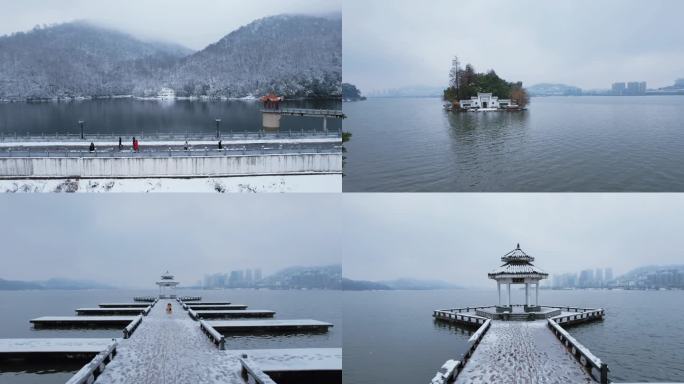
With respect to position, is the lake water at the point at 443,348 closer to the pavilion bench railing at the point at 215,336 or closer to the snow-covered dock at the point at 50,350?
the pavilion bench railing at the point at 215,336

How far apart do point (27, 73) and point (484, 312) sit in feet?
73.0

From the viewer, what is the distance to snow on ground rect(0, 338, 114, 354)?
61.5 feet

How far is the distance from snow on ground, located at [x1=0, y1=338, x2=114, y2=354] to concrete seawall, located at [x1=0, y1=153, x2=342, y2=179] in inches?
201

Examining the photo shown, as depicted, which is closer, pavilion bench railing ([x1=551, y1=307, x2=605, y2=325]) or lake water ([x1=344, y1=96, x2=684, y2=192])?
lake water ([x1=344, y1=96, x2=684, y2=192])

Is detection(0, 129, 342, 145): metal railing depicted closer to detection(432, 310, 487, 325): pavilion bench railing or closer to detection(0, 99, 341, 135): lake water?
detection(0, 99, 341, 135): lake water

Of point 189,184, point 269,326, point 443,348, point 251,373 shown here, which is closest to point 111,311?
A: point 269,326

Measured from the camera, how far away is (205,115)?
2927cm

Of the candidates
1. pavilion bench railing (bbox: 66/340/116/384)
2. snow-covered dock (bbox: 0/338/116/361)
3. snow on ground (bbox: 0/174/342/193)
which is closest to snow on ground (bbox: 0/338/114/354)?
snow-covered dock (bbox: 0/338/116/361)

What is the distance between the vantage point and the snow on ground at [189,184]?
2055 cm

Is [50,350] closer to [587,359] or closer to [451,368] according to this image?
[451,368]

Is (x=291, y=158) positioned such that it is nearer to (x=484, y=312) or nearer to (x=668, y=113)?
(x=484, y=312)

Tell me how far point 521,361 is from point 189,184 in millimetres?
11321

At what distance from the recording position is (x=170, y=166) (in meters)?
21.0

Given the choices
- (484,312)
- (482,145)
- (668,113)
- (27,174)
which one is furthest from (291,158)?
(668,113)
